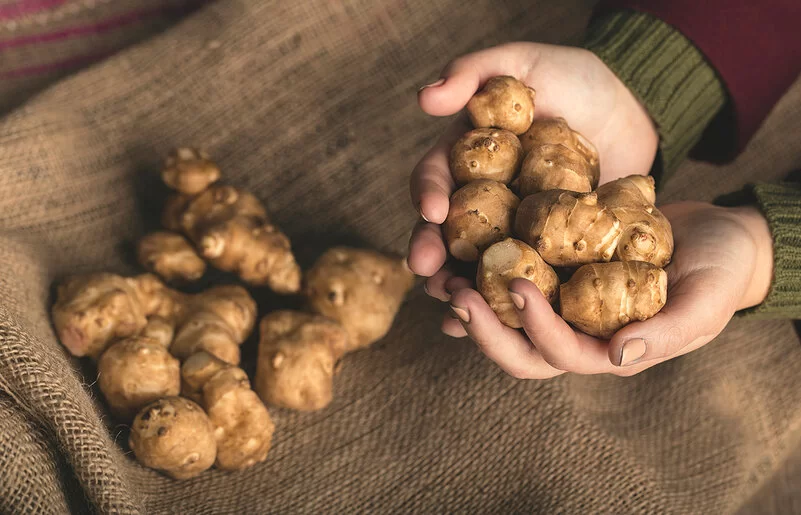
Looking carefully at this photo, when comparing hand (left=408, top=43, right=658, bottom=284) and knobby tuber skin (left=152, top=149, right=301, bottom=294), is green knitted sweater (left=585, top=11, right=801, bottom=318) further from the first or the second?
knobby tuber skin (left=152, top=149, right=301, bottom=294)

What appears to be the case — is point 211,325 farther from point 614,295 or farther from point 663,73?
point 663,73

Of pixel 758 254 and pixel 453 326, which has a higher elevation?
pixel 453 326

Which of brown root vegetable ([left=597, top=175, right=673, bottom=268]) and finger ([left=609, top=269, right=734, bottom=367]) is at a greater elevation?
brown root vegetable ([left=597, top=175, right=673, bottom=268])

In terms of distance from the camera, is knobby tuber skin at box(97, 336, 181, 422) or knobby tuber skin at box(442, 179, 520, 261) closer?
knobby tuber skin at box(442, 179, 520, 261)

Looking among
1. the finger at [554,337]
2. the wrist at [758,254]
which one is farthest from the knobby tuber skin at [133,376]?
the wrist at [758,254]

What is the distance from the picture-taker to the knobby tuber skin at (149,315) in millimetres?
1201

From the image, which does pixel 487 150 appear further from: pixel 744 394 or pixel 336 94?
pixel 744 394

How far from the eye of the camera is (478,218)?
1007 millimetres

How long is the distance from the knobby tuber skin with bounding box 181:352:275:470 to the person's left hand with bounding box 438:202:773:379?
1.15 ft

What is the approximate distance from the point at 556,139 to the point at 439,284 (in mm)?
300

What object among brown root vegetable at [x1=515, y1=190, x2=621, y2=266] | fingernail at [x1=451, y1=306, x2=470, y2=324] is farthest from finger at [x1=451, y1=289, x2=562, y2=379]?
brown root vegetable at [x1=515, y1=190, x2=621, y2=266]

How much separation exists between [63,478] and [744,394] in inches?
47.2

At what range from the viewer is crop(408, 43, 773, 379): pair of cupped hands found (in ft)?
3.07

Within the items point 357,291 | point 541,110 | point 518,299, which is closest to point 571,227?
point 518,299
